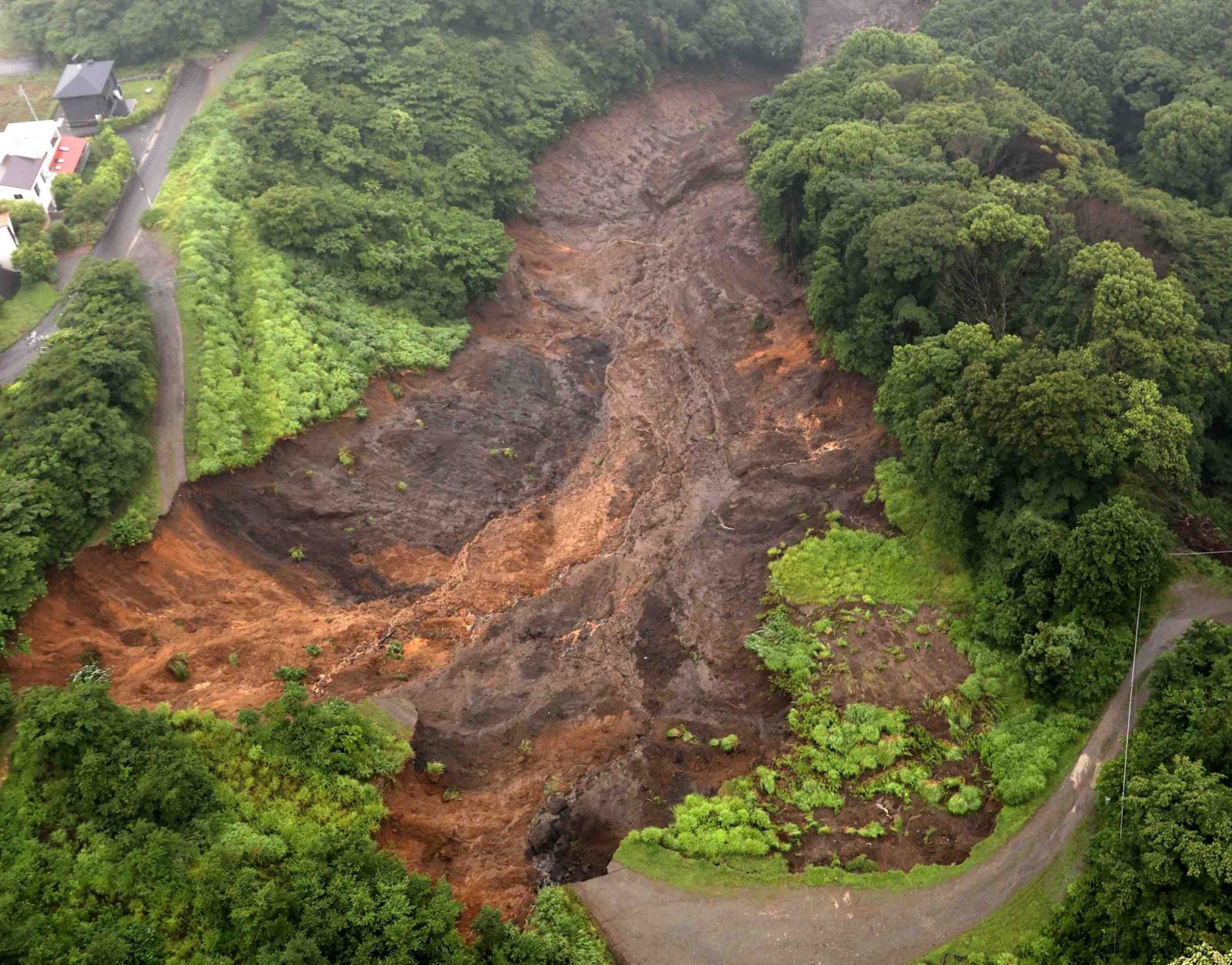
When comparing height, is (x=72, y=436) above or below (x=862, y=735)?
above

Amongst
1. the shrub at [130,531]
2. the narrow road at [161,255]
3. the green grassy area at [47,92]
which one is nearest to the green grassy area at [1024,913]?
the shrub at [130,531]

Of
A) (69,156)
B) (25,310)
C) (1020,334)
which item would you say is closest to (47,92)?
(69,156)

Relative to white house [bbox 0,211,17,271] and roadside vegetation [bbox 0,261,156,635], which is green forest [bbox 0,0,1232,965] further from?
white house [bbox 0,211,17,271]

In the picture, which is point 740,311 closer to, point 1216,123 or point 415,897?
point 1216,123

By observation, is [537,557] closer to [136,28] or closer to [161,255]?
[161,255]

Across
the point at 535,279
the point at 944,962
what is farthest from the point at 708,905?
the point at 535,279
